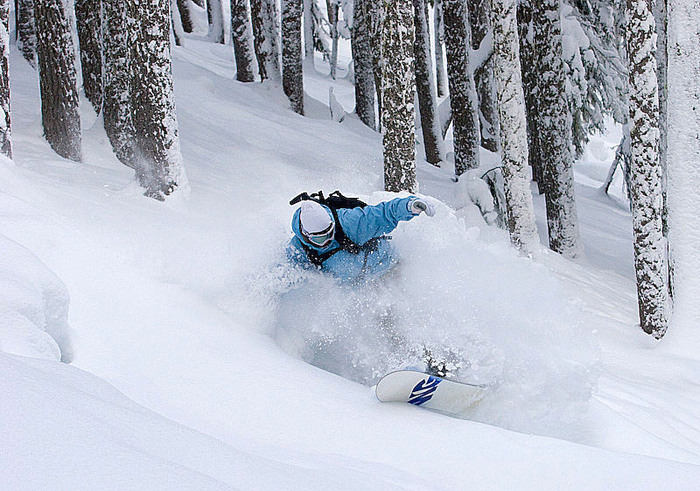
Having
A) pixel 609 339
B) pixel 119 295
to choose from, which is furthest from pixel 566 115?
pixel 119 295

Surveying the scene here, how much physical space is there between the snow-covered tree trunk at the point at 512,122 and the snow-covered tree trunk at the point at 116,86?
443cm

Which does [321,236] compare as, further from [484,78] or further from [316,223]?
[484,78]

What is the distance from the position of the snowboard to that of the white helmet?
121 centimetres

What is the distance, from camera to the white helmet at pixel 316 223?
4.42 metres

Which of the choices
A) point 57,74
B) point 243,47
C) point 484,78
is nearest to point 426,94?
point 484,78

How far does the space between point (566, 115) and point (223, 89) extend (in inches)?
257

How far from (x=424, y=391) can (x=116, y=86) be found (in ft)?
21.2

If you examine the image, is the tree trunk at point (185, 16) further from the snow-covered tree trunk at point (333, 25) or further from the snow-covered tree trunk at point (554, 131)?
the snow-covered tree trunk at point (554, 131)

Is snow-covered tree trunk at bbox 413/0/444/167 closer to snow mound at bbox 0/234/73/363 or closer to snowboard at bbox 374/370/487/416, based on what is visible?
snowboard at bbox 374/370/487/416

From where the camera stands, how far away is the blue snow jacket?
15.3ft

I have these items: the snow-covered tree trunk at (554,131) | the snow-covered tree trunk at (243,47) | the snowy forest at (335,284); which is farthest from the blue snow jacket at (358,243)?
the snow-covered tree trunk at (243,47)

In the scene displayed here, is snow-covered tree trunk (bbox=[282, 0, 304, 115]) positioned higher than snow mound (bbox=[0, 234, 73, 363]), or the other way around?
snow mound (bbox=[0, 234, 73, 363])

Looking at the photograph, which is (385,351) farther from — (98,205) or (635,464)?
(98,205)

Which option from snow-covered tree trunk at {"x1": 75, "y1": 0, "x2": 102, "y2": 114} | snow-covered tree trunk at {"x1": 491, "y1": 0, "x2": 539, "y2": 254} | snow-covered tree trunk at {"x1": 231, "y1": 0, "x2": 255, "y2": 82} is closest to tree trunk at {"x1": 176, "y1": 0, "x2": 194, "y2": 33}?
snow-covered tree trunk at {"x1": 231, "y1": 0, "x2": 255, "y2": 82}
